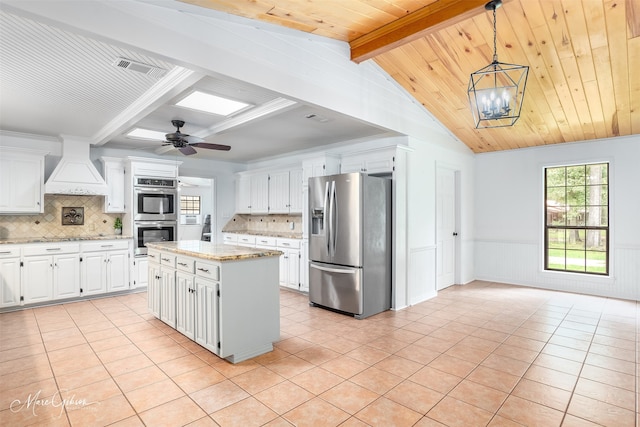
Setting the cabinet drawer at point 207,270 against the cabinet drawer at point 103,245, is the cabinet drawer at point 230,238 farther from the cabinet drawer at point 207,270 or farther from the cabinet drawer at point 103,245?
the cabinet drawer at point 207,270

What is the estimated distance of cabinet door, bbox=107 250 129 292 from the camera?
17.5 ft

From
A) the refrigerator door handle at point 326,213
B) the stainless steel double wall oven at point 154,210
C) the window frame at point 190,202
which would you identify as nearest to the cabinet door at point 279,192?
the stainless steel double wall oven at point 154,210

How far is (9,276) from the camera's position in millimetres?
4488

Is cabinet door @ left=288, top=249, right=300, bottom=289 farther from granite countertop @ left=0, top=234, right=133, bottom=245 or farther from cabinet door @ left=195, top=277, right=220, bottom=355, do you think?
granite countertop @ left=0, top=234, right=133, bottom=245

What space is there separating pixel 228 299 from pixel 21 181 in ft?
13.7

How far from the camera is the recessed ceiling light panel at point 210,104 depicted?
141 inches

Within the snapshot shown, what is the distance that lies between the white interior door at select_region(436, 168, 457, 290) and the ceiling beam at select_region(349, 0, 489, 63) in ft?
9.09

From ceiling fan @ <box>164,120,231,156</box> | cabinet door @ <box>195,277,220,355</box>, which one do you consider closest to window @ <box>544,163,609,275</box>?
ceiling fan @ <box>164,120,231,156</box>

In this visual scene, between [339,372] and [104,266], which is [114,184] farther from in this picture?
[339,372]

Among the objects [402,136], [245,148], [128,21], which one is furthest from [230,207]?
[128,21]

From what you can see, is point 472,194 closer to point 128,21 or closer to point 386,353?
point 386,353

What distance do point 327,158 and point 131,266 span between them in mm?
3661

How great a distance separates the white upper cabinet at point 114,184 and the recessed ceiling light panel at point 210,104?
2.74m

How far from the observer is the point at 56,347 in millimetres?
3314
